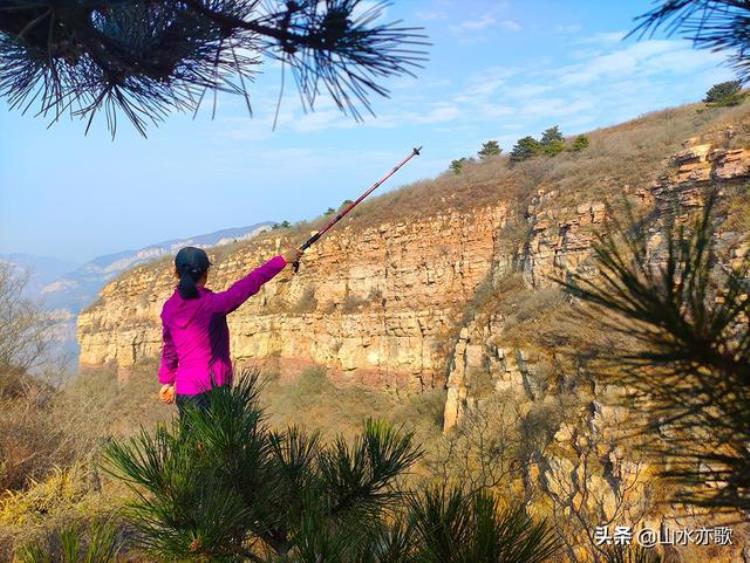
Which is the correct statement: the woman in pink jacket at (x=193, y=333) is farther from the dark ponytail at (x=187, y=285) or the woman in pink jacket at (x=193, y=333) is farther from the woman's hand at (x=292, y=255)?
the woman's hand at (x=292, y=255)

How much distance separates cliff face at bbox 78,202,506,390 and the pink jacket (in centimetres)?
1843

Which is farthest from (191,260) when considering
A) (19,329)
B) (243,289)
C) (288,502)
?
(19,329)

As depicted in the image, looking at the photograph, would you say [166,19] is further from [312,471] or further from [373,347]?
[373,347]

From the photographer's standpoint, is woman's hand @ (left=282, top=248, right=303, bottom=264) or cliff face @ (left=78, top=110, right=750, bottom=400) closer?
woman's hand @ (left=282, top=248, right=303, bottom=264)

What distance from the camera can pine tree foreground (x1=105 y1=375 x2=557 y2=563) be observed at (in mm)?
1483

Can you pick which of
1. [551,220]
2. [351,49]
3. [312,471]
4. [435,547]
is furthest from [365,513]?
[551,220]

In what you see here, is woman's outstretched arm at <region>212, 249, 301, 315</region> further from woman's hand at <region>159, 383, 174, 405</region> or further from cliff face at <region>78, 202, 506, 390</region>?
cliff face at <region>78, 202, 506, 390</region>

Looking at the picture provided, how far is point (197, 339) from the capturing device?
102 inches

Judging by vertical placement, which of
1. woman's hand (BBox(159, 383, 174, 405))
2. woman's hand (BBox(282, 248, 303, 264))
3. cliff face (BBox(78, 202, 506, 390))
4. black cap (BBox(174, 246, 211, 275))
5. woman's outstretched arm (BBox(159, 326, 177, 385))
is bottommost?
cliff face (BBox(78, 202, 506, 390))

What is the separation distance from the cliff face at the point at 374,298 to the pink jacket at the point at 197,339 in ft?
60.5

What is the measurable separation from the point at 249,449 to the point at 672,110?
2837cm

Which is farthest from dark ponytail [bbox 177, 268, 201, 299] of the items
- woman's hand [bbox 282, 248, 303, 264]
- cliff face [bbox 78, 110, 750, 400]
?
cliff face [bbox 78, 110, 750, 400]

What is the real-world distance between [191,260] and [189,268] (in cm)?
5

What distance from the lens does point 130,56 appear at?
7.93ft
